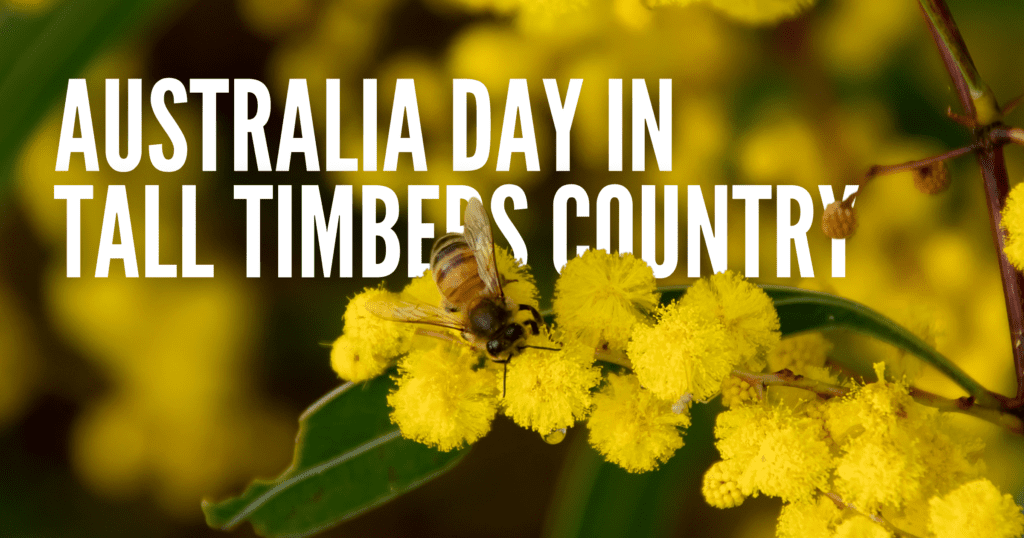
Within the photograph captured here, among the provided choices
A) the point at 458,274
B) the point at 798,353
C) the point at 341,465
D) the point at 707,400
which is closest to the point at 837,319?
the point at 798,353

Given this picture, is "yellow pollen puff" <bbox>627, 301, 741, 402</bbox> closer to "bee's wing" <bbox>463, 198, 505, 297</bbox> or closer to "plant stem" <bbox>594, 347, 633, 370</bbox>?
"plant stem" <bbox>594, 347, 633, 370</bbox>

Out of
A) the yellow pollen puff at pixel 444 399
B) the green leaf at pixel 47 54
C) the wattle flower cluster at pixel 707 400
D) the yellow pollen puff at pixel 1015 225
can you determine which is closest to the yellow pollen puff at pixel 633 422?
the wattle flower cluster at pixel 707 400

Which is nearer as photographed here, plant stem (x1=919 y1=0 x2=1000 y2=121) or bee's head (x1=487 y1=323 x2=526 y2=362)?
plant stem (x1=919 y1=0 x2=1000 y2=121)

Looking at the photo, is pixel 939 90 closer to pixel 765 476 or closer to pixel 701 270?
pixel 701 270

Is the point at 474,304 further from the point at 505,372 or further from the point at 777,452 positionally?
the point at 777,452

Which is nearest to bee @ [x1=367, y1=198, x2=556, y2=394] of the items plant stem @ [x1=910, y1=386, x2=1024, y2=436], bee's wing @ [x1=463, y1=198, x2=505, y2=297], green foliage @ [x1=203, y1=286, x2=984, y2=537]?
bee's wing @ [x1=463, y1=198, x2=505, y2=297]

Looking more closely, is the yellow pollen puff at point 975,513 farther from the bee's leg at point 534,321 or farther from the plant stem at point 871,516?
the bee's leg at point 534,321
